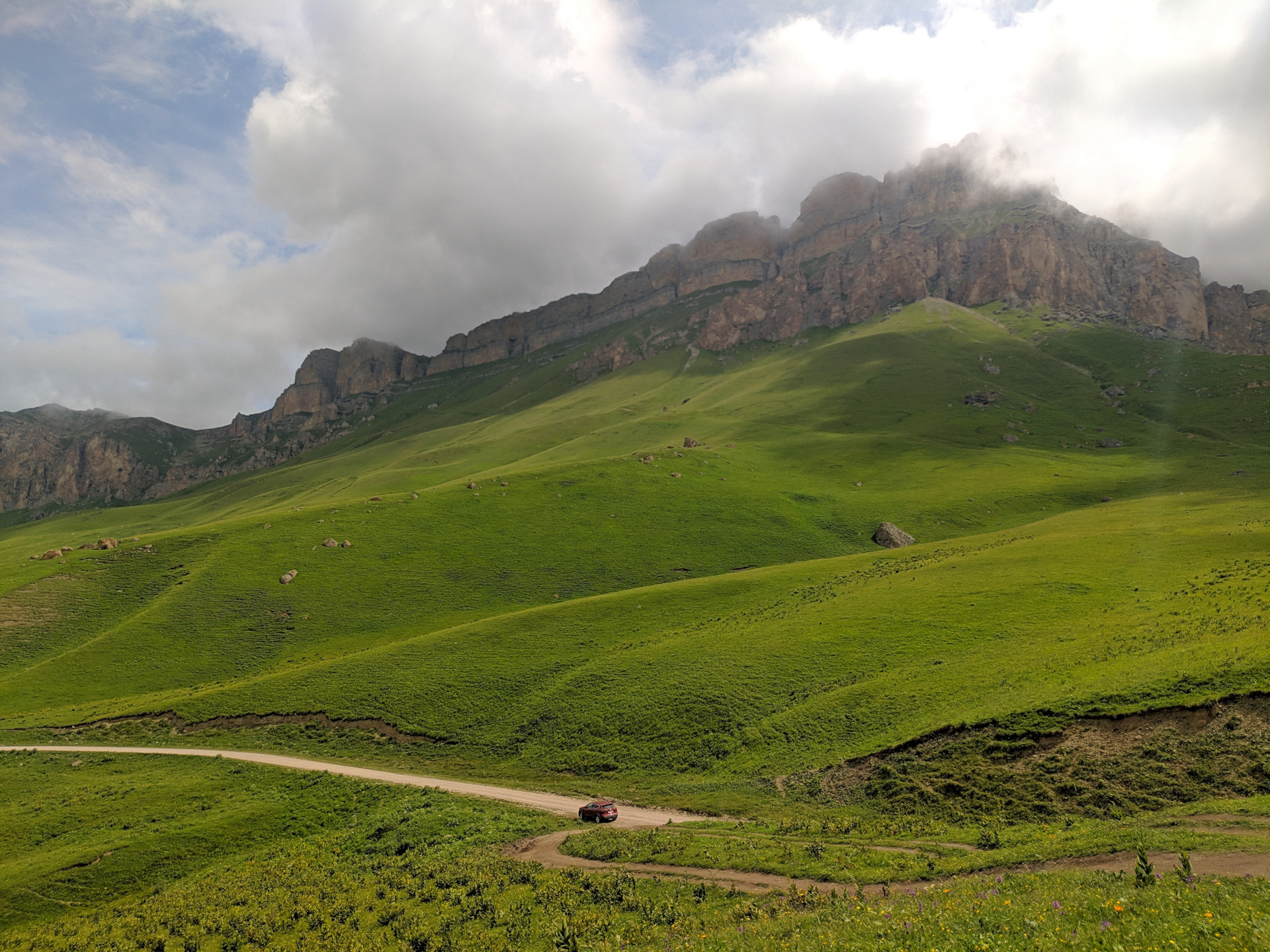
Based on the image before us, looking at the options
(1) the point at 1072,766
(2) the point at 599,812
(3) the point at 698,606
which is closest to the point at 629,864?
(2) the point at 599,812

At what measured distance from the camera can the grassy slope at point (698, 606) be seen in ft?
131

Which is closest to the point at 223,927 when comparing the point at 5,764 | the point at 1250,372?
the point at 5,764

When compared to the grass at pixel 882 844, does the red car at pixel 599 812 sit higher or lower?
lower

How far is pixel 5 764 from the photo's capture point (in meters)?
48.9

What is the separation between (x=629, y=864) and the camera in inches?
984

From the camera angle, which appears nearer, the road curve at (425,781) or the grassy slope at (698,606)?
the road curve at (425,781)

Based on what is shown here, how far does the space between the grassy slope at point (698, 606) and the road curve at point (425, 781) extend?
10.7ft

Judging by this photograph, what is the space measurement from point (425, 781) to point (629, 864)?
921 inches

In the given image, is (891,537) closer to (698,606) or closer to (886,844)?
(698,606)

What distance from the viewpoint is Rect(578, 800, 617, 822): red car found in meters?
31.9

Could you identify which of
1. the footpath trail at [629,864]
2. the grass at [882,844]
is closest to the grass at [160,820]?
the footpath trail at [629,864]

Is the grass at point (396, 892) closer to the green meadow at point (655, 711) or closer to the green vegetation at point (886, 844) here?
the green meadow at point (655, 711)

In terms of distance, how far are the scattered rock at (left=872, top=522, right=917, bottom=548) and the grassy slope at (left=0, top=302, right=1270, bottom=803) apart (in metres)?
2.97

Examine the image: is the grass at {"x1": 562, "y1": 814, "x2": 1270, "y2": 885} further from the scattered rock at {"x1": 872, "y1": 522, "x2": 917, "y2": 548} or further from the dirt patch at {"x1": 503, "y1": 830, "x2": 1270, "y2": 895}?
the scattered rock at {"x1": 872, "y1": 522, "x2": 917, "y2": 548}
